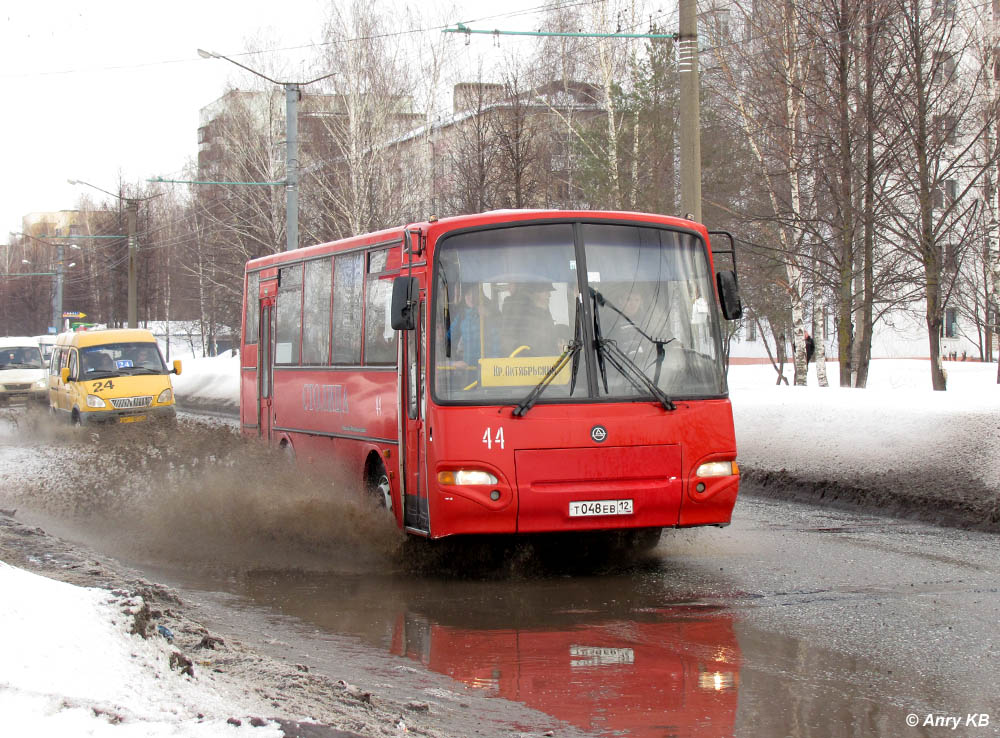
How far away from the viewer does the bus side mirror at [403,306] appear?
938 centimetres

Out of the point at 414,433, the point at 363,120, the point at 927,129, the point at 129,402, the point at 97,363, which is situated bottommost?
the point at 129,402

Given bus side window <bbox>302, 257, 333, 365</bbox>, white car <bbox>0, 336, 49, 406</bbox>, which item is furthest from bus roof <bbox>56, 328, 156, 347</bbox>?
bus side window <bbox>302, 257, 333, 365</bbox>

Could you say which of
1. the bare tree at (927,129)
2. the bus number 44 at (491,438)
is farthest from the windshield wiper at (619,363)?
the bare tree at (927,129)

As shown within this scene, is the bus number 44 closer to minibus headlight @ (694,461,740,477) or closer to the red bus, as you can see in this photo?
the red bus

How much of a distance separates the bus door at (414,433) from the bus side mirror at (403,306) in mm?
146

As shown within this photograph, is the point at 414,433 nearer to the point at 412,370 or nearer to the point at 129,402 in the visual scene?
the point at 412,370

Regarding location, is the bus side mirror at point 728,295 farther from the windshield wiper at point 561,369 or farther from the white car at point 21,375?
the white car at point 21,375

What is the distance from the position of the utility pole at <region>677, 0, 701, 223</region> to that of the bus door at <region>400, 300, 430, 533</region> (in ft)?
22.9

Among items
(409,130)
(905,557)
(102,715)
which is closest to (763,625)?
(905,557)

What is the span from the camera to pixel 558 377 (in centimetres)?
928

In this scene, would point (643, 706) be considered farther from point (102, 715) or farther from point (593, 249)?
point (593, 249)

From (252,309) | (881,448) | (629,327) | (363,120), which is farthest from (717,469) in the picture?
(363,120)

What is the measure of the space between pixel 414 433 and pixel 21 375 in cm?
2743

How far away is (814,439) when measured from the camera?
14766 mm
